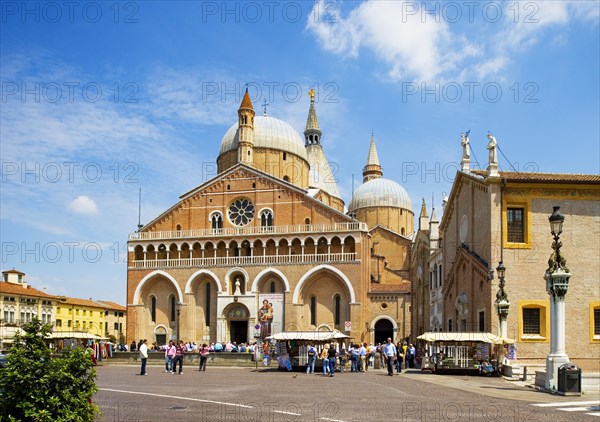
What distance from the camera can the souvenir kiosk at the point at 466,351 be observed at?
2630cm

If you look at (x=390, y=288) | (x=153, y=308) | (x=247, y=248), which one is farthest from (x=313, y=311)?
(x=153, y=308)

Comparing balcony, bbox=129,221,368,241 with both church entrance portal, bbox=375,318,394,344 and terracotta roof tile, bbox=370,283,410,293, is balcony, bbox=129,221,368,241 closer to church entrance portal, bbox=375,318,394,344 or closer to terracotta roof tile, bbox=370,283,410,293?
terracotta roof tile, bbox=370,283,410,293

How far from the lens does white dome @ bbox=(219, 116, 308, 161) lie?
63.1 m

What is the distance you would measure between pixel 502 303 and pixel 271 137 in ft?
130

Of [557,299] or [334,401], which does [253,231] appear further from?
[334,401]

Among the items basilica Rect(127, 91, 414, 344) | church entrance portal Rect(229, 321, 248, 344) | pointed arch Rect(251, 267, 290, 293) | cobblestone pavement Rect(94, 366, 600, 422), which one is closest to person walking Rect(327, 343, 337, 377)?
cobblestone pavement Rect(94, 366, 600, 422)

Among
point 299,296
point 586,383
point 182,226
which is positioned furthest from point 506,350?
point 182,226

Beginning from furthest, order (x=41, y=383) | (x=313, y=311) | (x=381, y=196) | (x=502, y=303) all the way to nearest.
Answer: (x=381, y=196) → (x=313, y=311) → (x=502, y=303) → (x=41, y=383)

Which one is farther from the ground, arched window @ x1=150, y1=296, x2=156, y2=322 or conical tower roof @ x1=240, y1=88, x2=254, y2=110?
conical tower roof @ x1=240, y1=88, x2=254, y2=110

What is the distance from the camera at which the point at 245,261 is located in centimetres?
5200

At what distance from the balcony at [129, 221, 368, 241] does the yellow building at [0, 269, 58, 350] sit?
19099 millimetres

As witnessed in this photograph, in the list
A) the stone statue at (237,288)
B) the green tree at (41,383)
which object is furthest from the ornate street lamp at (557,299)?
the stone statue at (237,288)

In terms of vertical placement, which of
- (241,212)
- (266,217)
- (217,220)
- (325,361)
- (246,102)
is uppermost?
(246,102)

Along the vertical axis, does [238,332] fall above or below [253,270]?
below
